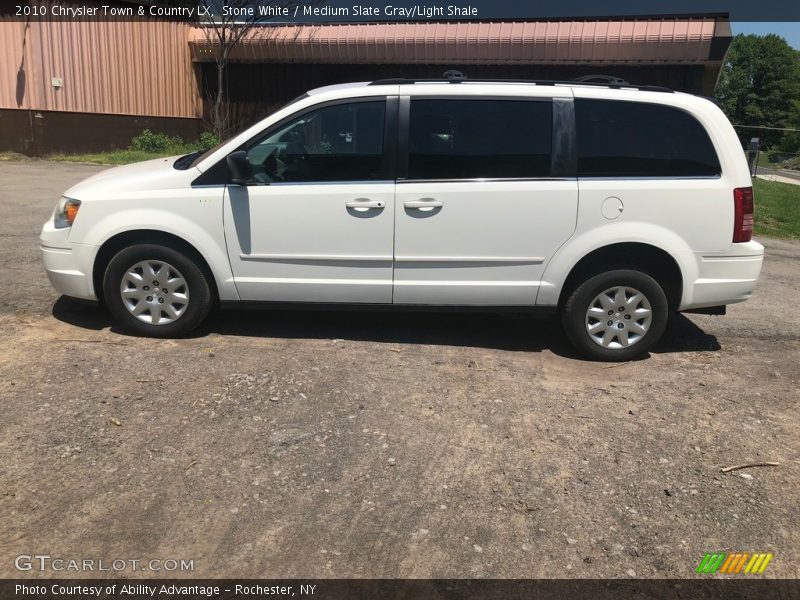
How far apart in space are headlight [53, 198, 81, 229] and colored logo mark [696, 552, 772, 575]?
15.1ft

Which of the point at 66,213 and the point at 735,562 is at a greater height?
the point at 66,213

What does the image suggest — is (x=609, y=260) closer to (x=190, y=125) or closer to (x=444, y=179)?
(x=444, y=179)

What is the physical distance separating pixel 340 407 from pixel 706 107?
339cm

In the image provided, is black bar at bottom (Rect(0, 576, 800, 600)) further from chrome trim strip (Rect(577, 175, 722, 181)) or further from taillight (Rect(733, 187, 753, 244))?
chrome trim strip (Rect(577, 175, 722, 181))

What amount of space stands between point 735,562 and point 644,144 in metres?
3.06

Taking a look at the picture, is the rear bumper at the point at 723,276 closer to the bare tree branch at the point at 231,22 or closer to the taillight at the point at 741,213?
the taillight at the point at 741,213

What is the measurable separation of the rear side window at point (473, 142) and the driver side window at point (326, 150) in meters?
0.28

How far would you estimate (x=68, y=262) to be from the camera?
5285 mm

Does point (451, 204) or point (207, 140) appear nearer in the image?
point (451, 204)

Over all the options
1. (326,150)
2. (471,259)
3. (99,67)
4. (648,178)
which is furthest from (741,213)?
(99,67)

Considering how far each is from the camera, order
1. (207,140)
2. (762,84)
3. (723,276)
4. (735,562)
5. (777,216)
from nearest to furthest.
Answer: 1. (735,562)
2. (723,276)
3. (777,216)
4. (207,140)
5. (762,84)

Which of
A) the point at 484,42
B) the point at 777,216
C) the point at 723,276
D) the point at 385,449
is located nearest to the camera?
the point at 385,449

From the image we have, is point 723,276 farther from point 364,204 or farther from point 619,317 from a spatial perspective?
point 364,204

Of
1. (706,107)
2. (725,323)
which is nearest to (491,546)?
(706,107)
